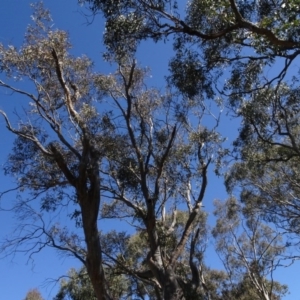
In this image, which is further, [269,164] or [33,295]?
[33,295]

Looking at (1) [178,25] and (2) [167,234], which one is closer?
(1) [178,25]

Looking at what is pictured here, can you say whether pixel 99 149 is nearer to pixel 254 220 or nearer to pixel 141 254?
pixel 141 254

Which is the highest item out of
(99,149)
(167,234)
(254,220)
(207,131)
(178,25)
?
(254,220)

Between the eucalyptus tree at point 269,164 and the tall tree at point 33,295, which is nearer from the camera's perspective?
the eucalyptus tree at point 269,164

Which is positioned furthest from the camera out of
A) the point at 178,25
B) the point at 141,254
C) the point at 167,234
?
the point at 141,254

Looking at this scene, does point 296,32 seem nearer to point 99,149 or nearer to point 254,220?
point 99,149

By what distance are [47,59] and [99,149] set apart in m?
2.49

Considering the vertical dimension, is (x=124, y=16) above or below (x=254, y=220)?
below

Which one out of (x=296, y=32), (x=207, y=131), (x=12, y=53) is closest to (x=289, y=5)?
(x=296, y=32)

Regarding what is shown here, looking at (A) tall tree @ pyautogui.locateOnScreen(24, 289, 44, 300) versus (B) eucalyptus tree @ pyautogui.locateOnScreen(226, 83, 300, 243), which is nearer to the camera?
(B) eucalyptus tree @ pyautogui.locateOnScreen(226, 83, 300, 243)

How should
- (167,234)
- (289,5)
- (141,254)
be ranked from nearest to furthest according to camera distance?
(289,5) < (167,234) < (141,254)

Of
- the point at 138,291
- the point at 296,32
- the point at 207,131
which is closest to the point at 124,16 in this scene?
the point at 296,32

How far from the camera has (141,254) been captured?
1598 cm

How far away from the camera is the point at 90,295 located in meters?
16.6
